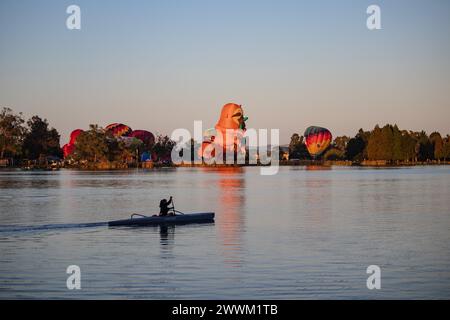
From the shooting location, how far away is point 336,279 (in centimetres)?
2558

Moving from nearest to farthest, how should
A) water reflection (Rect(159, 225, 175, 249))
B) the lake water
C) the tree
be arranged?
the lake water, water reflection (Rect(159, 225, 175, 249)), the tree

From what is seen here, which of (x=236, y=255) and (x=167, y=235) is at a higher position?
(x=167, y=235)

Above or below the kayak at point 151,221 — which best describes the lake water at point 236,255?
below

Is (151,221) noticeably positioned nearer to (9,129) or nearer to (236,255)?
(236,255)

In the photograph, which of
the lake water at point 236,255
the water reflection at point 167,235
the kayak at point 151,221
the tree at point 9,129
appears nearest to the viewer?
the lake water at point 236,255

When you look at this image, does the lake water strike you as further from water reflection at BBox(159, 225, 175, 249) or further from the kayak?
the kayak

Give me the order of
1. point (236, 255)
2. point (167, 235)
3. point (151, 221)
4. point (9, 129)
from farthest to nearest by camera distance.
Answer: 1. point (9, 129)
2. point (151, 221)
3. point (167, 235)
4. point (236, 255)

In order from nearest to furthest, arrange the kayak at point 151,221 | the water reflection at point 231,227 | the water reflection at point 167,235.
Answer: the water reflection at point 231,227
the water reflection at point 167,235
the kayak at point 151,221

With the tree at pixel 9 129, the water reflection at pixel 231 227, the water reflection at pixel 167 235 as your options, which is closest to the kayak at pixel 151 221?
the water reflection at pixel 167 235

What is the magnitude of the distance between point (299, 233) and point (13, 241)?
14.4 meters

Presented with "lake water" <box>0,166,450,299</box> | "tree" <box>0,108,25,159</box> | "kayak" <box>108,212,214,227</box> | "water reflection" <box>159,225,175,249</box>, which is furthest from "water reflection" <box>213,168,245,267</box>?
"tree" <box>0,108,25,159</box>

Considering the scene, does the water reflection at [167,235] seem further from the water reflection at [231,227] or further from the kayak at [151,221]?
the water reflection at [231,227]

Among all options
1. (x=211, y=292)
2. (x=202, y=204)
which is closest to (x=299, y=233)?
(x=211, y=292)

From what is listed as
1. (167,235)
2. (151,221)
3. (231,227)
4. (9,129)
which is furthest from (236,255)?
(9,129)
